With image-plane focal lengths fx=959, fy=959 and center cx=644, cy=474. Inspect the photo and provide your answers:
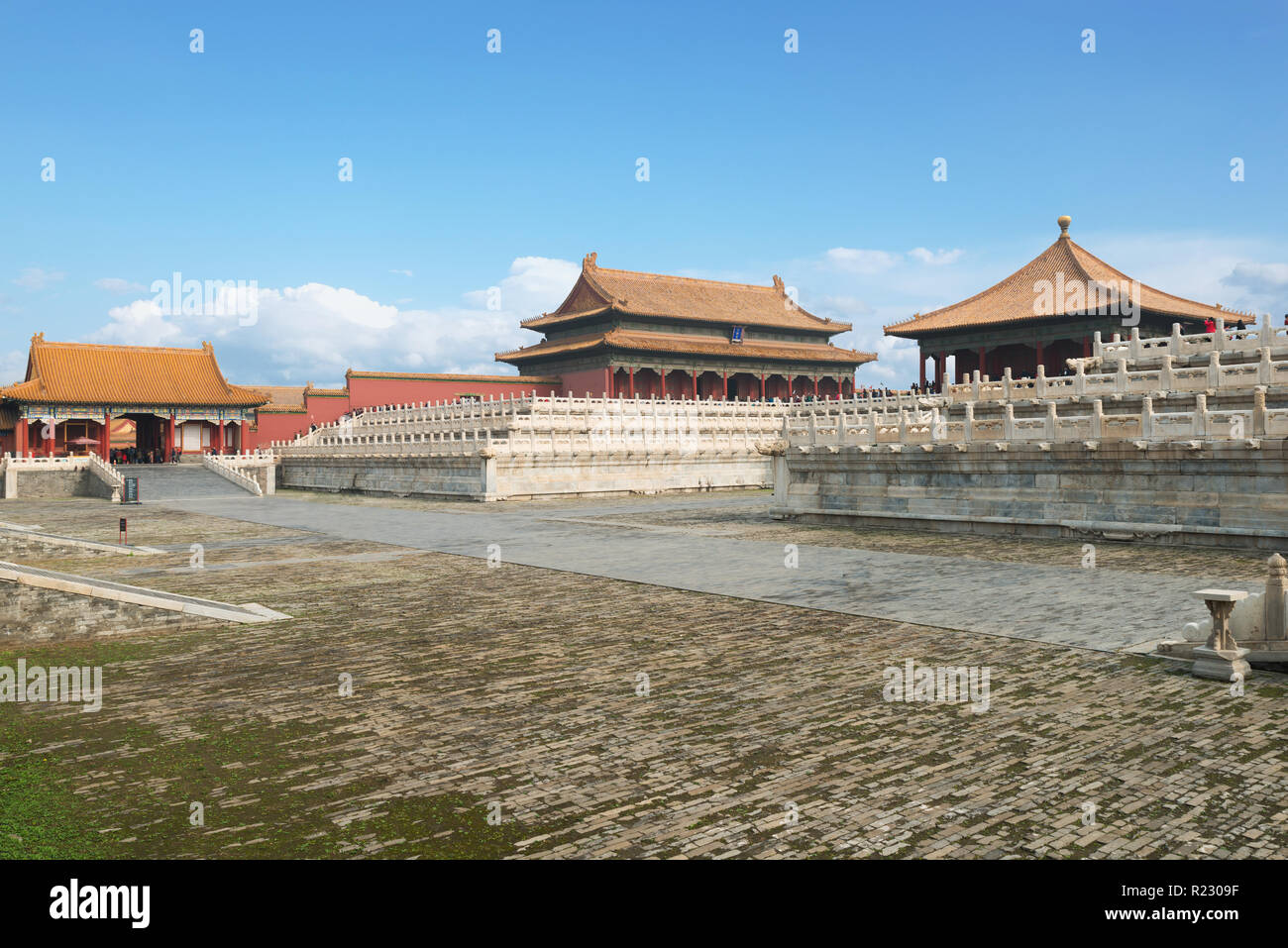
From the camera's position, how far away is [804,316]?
62.3m

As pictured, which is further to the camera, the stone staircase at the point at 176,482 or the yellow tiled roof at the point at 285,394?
the yellow tiled roof at the point at 285,394

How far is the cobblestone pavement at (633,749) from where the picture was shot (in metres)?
4.53

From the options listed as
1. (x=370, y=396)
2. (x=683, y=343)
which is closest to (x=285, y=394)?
(x=370, y=396)

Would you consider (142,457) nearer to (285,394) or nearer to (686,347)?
(285,394)

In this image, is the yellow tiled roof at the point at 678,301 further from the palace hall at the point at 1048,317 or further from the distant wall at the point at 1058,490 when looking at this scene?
the distant wall at the point at 1058,490

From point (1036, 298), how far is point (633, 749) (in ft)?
151

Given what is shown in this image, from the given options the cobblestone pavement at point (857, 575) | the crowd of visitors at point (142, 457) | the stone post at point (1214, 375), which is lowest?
the cobblestone pavement at point (857, 575)

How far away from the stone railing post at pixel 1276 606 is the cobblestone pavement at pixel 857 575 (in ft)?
3.55

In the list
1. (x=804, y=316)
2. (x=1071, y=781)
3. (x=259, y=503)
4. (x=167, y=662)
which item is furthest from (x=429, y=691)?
(x=804, y=316)

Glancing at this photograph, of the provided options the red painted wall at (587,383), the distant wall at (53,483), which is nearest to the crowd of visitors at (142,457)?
the distant wall at (53,483)

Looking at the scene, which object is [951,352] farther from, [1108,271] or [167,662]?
[167,662]
